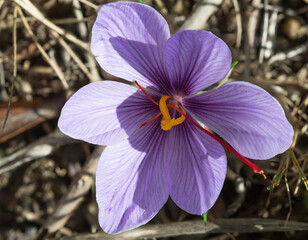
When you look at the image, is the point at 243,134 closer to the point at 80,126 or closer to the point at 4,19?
the point at 80,126

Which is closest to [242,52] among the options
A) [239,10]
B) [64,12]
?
[239,10]

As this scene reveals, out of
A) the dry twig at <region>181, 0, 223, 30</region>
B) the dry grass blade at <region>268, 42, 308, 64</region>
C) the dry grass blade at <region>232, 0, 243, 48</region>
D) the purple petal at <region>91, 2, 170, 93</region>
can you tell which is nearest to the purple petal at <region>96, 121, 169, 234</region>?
the purple petal at <region>91, 2, 170, 93</region>

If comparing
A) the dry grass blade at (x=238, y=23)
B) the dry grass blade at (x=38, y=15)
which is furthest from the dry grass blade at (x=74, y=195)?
the dry grass blade at (x=238, y=23)

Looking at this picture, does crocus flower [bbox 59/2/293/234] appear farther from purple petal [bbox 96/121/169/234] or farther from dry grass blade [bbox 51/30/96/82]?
dry grass blade [bbox 51/30/96/82]

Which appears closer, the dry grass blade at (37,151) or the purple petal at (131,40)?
the purple petal at (131,40)

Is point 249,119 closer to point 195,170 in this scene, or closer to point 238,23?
point 195,170

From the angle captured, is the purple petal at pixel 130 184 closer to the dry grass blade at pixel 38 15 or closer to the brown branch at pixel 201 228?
the brown branch at pixel 201 228

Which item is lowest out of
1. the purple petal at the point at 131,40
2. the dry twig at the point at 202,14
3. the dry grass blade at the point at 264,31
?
the dry grass blade at the point at 264,31
